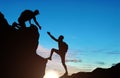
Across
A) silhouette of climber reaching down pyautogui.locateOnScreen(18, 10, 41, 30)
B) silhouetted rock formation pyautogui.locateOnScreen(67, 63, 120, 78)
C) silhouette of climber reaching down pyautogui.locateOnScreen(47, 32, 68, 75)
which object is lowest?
silhouetted rock formation pyautogui.locateOnScreen(67, 63, 120, 78)

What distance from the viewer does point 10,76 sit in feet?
91.4

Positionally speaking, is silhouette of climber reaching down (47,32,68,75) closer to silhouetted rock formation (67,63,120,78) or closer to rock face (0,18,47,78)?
rock face (0,18,47,78)

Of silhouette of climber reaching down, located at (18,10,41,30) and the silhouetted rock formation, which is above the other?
silhouette of climber reaching down, located at (18,10,41,30)

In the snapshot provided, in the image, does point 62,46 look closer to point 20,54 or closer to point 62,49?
point 62,49

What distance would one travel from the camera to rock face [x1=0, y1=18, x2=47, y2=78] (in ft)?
92.1

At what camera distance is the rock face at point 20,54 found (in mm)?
28078

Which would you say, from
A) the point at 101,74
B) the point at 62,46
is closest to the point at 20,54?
the point at 62,46

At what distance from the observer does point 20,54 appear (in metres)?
29.1

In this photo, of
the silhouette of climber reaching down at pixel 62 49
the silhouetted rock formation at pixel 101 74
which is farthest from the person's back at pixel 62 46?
the silhouetted rock formation at pixel 101 74

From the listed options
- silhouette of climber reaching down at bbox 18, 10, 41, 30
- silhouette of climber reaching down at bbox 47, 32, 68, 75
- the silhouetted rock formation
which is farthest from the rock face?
the silhouetted rock formation

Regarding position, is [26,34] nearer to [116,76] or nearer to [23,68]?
[23,68]

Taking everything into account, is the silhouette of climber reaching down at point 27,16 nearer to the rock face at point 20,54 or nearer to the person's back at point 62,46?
the rock face at point 20,54

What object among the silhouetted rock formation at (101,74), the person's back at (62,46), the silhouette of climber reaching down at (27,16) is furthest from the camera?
the silhouetted rock formation at (101,74)

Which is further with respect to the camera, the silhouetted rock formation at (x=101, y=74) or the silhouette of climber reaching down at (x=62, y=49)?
the silhouetted rock formation at (x=101, y=74)
